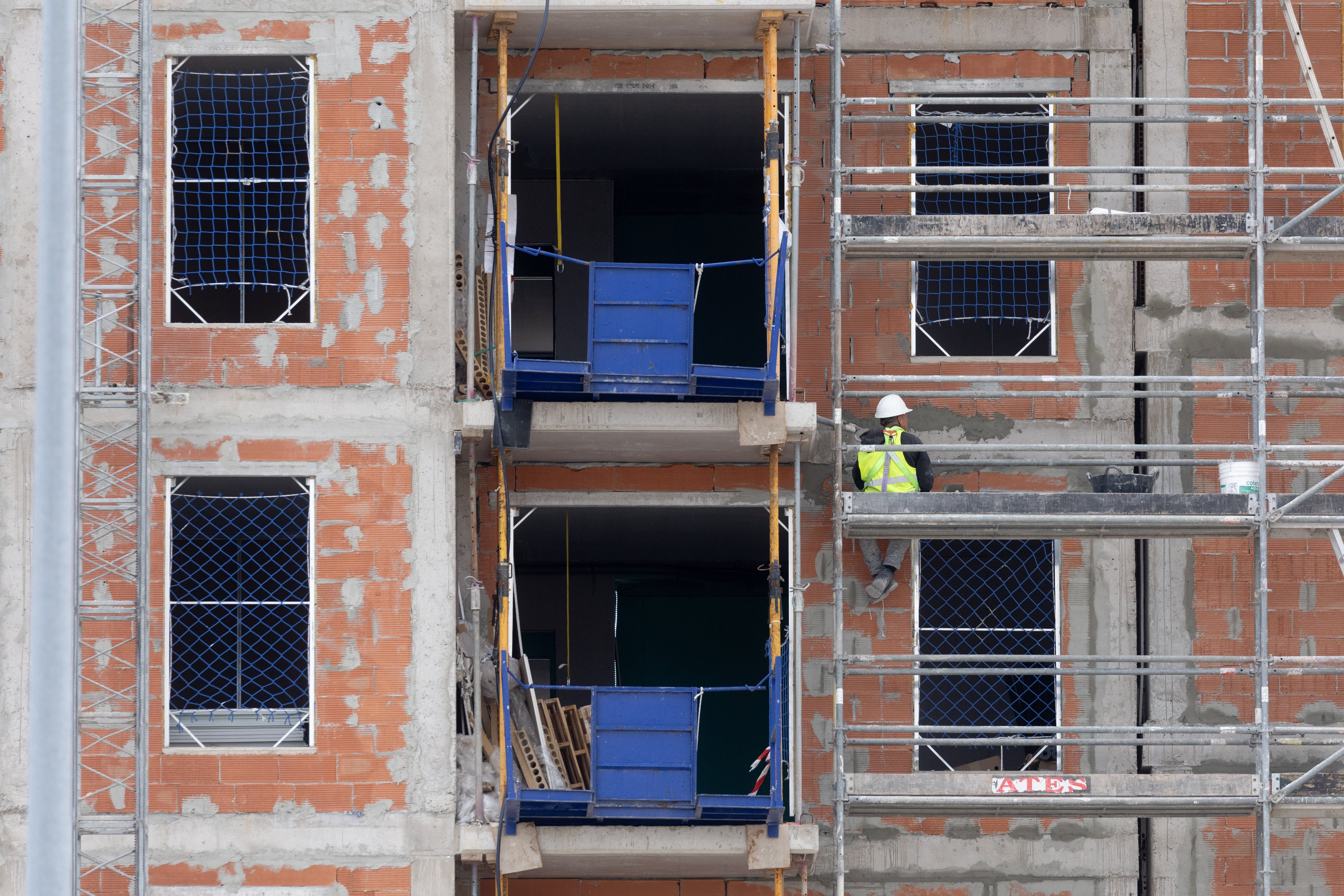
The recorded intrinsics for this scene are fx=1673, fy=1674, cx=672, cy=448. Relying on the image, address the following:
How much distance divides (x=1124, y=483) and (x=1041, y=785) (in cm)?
242

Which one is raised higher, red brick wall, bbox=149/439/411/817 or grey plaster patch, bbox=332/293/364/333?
grey plaster patch, bbox=332/293/364/333

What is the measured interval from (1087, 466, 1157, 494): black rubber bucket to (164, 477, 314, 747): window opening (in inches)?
244

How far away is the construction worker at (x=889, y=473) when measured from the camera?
1345 cm

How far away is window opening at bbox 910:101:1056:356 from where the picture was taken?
1461 cm

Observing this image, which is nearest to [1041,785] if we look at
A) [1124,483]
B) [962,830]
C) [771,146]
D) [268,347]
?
[962,830]

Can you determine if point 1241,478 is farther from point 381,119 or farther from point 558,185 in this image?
point 558,185

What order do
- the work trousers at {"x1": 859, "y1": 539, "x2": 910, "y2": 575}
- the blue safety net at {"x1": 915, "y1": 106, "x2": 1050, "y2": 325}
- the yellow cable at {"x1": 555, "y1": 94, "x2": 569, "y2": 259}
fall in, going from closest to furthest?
the work trousers at {"x1": 859, "y1": 539, "x2": 910, "y2": 575}
the blue safety net at {"x1": 915, "y1": 106, "x2": 1050, "y2": 325}
the yellow cable at {"x1": 555, "y1": 94, "x2": 569, "y2": 259}

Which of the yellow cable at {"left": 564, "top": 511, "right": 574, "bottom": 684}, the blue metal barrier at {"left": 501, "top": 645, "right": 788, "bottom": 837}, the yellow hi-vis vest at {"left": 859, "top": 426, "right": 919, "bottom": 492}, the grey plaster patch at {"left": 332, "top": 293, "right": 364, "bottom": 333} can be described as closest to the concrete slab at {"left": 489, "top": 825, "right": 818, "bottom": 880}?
the blue metal barrier at {"left": 501, "top": 645, "right": 788, "bottom": 837}

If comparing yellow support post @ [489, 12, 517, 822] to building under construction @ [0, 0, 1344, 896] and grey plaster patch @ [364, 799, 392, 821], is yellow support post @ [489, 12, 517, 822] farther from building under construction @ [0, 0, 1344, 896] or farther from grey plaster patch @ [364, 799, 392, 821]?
grey plaster patch @ [364, 799, 392, 821]

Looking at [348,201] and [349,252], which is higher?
[348,201]

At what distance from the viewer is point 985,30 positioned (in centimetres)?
1455

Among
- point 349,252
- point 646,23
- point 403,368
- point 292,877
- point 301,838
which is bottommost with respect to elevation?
point 292,877

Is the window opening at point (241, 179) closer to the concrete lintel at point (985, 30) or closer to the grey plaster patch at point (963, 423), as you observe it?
the concrete lintel at point (985, 30)

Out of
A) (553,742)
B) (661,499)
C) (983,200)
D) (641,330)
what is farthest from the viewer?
(983,200)
